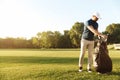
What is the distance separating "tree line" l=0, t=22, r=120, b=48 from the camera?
381ft

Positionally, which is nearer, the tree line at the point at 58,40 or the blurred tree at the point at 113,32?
the blurred tree at the point at 113,32

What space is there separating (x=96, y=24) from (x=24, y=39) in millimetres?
112160

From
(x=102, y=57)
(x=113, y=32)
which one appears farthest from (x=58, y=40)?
(x=102, y=57)

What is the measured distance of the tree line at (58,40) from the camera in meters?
116

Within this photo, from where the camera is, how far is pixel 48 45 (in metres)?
124

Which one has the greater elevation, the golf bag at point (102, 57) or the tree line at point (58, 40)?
the tree line at point (58, 40)

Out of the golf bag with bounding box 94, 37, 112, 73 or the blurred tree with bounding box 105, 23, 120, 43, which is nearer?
the golf bag with bounding box 94, 37, 112, 73

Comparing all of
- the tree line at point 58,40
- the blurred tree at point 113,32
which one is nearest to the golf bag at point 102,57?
the blurred tree at point 113,32

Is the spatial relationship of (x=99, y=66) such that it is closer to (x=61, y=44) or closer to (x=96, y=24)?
(x=96, y=24)

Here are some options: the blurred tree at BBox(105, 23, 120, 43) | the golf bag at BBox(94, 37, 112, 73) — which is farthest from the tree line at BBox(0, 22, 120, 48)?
the golf bag at BBox(94, 37, 112, 73)

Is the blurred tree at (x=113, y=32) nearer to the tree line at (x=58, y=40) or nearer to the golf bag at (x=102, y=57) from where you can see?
the tree line at (x=58, y=40)

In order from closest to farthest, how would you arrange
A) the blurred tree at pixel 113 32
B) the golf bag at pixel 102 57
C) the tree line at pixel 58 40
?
the golf bag at pixel 102 57, the blurred tree at pixel 113 32, the tree line at pixel 58 40

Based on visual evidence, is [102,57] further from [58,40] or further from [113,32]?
[113,32]

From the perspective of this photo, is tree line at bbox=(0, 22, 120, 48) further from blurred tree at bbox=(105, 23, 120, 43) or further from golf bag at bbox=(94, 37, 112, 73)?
golf bag at bbox=(94, 37, 112, 73)
